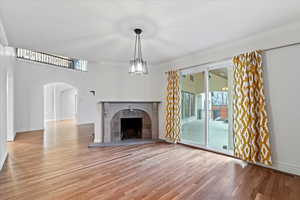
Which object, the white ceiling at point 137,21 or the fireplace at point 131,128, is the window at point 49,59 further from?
the fireplace at point 131,128

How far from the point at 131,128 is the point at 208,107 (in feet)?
9.00

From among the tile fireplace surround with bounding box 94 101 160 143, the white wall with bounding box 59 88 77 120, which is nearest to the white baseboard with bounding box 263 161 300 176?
the tile fireplace surround with bounding box 94 101 160 143

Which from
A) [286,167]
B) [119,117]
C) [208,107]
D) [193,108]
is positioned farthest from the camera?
[119,117]

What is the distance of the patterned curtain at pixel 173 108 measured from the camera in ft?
15.1

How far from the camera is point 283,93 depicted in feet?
9.01

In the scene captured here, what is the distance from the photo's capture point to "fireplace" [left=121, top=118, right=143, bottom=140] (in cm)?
530

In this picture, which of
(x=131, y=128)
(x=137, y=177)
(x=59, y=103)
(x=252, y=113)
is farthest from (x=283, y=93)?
(x=59, y=103)

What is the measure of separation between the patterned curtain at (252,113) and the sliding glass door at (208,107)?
0.51 m

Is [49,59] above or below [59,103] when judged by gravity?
above

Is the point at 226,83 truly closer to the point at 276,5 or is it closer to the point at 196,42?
the point at 196,42

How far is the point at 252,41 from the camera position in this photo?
308cm

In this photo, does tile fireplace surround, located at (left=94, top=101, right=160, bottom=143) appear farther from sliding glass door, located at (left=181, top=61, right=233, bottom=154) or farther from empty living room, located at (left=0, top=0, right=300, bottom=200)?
sliding glass door, located at (left=181, top=61, right=233, bottom=154)

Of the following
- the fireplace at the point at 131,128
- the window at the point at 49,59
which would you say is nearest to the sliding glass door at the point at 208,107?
the fireplace at the point at 131,128

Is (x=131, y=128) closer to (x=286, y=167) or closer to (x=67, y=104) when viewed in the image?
(x=286, y=167)
